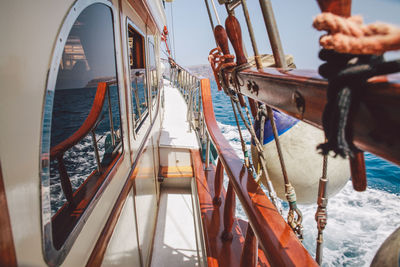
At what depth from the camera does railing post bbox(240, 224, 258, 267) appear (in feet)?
2.81

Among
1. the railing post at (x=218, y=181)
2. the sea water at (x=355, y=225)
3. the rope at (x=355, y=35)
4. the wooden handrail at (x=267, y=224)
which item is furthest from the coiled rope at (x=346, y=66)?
the sea water at (x=355, y=225)

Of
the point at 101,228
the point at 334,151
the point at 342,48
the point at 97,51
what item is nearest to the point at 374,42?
the point at 342,48

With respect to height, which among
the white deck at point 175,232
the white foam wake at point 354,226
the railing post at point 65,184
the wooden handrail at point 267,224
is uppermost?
the railing post at point 65,184

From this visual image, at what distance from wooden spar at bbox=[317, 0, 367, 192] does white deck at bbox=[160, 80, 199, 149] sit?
9.18 feet

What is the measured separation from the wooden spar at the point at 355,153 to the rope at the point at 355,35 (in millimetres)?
12

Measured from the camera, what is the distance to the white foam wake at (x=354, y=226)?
2867mm

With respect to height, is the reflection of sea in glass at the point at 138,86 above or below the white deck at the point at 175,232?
above

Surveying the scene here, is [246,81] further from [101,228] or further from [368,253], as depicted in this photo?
[368,253]

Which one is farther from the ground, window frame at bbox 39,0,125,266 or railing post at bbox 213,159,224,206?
window frame at bbox 39,0,125,266

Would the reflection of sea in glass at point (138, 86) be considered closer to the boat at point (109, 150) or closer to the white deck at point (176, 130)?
the boat at point (109, 150)

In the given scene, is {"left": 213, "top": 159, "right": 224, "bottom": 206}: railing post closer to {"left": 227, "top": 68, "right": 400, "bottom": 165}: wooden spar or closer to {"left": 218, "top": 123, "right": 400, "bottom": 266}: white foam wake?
{"left": 227, "top": 68, "right": 400, "bottom": 165}: wooden spar

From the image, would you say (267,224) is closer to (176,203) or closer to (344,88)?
(344,88)

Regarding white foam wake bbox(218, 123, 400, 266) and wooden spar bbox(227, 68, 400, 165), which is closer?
wooden spar bbox(227, 68, 400, 165)

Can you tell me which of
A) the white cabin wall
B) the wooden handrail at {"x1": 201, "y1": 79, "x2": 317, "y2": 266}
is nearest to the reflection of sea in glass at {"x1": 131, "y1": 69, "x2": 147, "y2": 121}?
the wooden handrail at {"x1": 201, "y1": 79, "x2": 317, "y2": 266}
